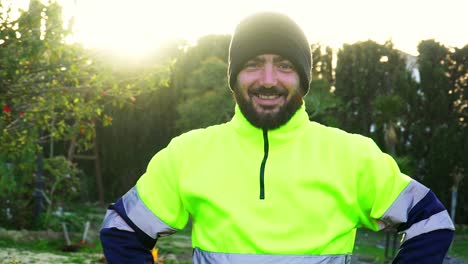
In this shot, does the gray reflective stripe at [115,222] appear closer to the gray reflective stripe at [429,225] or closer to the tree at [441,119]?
the gray reflective stripe at [429,225]

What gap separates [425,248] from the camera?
2.20 meters

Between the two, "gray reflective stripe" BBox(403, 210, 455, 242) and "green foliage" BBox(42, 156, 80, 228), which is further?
"green foliage" BBox(42, 156, 80, 228)

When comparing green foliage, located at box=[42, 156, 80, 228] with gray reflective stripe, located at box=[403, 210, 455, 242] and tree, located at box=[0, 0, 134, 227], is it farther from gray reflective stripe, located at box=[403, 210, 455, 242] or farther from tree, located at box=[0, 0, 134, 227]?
gray reflective stripe, located at box=[403, 210, 455, 242]

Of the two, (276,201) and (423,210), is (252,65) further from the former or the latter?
(423,210)

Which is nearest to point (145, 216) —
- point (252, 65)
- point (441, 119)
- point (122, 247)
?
point (122, 247)

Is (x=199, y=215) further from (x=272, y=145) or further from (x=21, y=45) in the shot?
(x=21, y=45)

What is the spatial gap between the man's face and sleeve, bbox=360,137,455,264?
31 centimetres

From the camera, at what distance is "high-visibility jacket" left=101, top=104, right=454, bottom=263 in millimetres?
2256

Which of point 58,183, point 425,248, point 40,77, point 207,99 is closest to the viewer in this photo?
point 425,248

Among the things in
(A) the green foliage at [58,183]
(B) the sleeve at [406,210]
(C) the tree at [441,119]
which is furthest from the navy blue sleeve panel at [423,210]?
(C) the tree at [441,119]

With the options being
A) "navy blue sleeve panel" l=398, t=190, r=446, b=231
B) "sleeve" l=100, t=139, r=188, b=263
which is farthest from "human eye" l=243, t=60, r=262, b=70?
"navy blue sleeve panel" l=398, t=190, r=446, b=231

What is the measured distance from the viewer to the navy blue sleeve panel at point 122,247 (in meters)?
2.29

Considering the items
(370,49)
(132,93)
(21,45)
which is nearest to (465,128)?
(370,49)

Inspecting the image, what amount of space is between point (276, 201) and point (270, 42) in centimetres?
55
